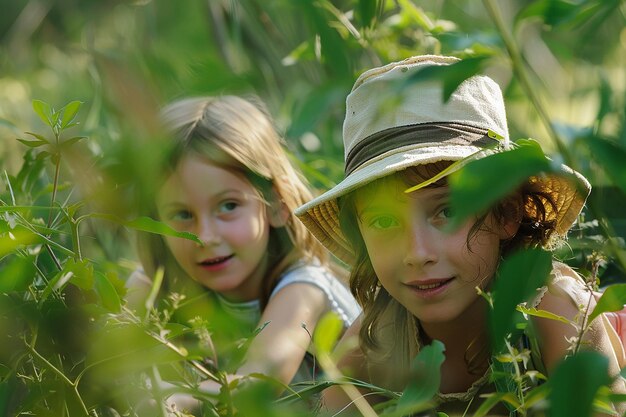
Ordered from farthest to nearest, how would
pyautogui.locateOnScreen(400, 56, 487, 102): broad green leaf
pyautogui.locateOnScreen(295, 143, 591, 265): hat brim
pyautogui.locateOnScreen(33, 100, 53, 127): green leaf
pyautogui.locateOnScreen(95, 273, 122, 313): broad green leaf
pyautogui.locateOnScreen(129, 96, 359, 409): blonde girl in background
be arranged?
pyautogui.locateOnScreen(129, 96, 359, 409): blonde girl in background, pyautogui.locateOnScreen(295, 143, 591, 265): hat brim, pyautogui.locateOnScreen(33, 100, 53, 127): green leaf, pyautogui.locateOnScreen(95, 273, 122, 313): broad green leaf, pyautogui.locateOnScreen(400, 56, 487, 102): broad green leaf

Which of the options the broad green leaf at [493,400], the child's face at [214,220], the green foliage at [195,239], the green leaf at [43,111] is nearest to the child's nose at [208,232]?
the child's face at [214,220]

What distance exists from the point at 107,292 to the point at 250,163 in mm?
1335

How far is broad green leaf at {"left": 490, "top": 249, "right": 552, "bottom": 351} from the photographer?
0.58m

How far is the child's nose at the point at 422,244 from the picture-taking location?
4.22 feet

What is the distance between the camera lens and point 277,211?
2.21m

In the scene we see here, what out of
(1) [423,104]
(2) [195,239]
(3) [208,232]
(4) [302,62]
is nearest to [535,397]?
(2) [195,239]

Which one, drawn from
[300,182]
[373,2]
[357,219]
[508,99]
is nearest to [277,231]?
[300,182]

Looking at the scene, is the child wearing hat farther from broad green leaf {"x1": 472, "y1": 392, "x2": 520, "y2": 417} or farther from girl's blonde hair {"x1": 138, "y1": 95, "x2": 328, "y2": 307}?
girl's blonde hair {"x1": 138, "y1": 95, "x2": 328, "y2": 307}

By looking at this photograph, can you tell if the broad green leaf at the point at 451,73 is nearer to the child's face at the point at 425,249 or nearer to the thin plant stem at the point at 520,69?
the thin plant stem at the point at 520,69

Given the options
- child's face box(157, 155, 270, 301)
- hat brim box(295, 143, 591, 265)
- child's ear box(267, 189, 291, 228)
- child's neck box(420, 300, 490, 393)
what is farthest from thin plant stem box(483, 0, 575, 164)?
child's ear box(267, 189, 291, 228)

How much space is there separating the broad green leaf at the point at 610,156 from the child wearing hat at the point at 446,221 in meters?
0.65

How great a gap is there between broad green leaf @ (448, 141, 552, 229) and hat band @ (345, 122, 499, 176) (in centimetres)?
75

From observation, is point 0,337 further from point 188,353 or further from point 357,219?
point 357,219

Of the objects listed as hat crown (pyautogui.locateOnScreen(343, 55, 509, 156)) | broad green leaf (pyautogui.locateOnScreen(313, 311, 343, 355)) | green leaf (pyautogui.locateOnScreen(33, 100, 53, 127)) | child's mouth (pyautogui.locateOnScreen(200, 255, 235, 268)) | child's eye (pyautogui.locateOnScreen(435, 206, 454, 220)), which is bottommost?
child's mouth (pyautogui.locateOnScreen(200, 255, 235, 268))
